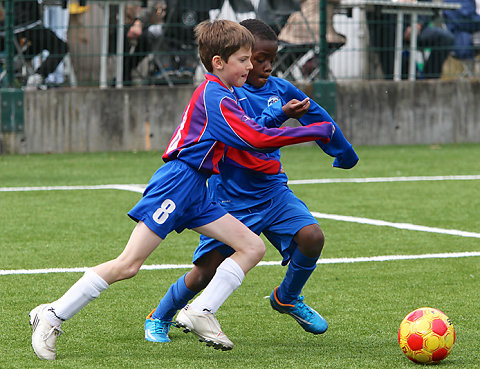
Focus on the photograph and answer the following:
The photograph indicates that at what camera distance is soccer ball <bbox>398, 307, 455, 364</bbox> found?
4070 millimetres

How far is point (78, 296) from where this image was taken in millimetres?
4168

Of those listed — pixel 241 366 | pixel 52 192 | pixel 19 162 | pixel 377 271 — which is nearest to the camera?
pixel 241 366


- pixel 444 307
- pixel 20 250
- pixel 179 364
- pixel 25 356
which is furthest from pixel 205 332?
pixel 20 250

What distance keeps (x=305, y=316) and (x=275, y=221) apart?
1.56 feet

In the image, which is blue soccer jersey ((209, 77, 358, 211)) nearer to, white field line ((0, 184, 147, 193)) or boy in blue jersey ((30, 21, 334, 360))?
boy in blue jersey ((30, 21, 334, 360))

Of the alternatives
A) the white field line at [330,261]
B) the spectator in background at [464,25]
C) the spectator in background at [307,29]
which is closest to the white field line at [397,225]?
the white field line at [330,261]

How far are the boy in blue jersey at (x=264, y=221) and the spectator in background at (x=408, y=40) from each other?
896 cm

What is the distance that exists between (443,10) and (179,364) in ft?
36.3

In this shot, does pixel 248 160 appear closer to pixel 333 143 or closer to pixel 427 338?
pixel 333 143

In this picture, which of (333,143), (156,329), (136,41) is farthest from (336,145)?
(136,41)

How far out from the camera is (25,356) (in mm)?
4184

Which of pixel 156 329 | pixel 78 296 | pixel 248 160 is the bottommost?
pixel 156 329

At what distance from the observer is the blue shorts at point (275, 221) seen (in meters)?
4.66

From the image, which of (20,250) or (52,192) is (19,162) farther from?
(20,250)
